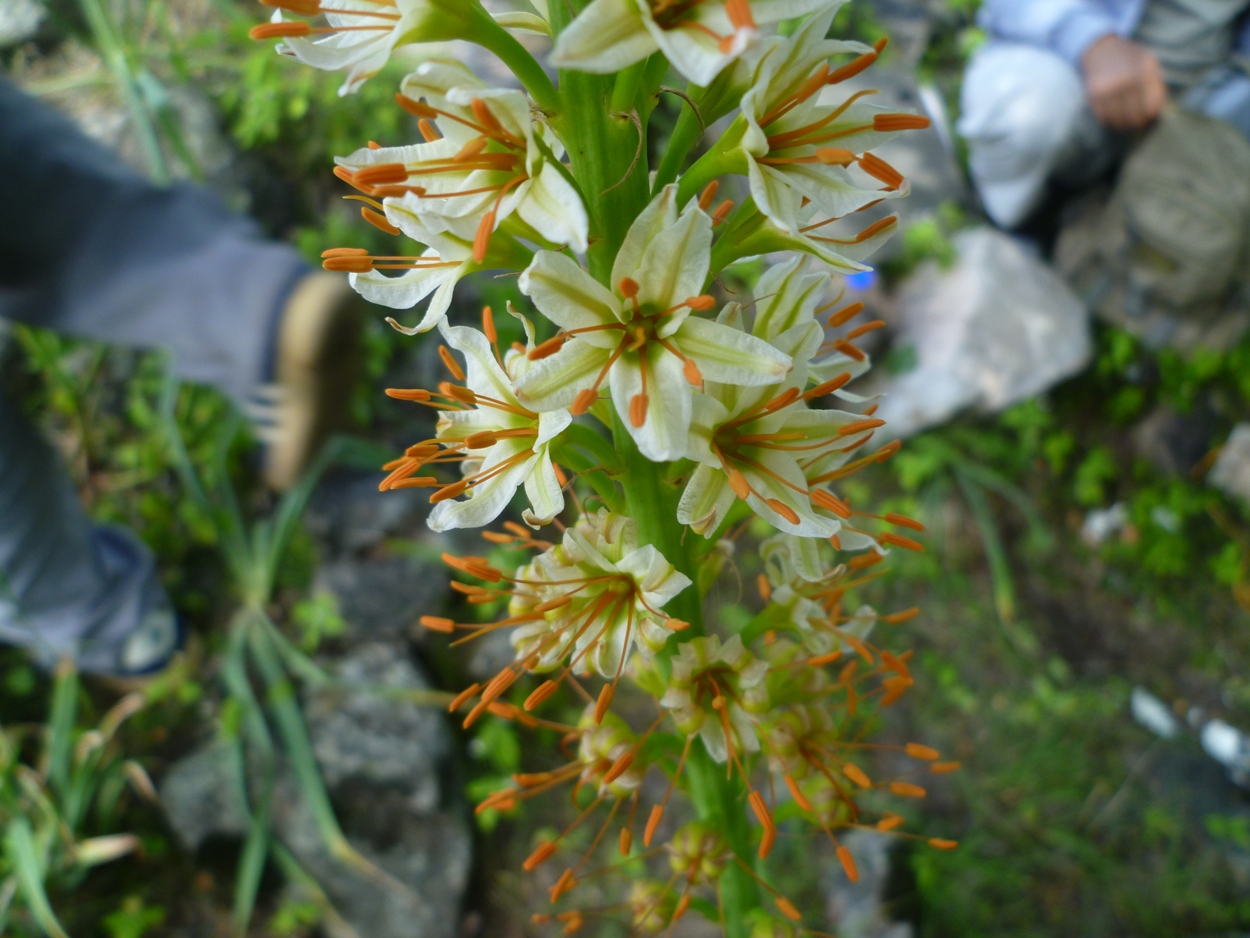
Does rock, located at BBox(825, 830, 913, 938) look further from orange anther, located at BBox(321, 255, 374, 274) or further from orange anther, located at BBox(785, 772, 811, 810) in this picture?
orange anther, located at BBox(321, 255, 374, 274)

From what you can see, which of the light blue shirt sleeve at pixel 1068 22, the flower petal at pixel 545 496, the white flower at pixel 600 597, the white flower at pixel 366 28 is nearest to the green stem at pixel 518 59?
the white flower at pixel 366 28

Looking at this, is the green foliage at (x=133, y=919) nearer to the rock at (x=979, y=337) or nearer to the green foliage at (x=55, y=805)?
the green foliage at (x=55, y=805)

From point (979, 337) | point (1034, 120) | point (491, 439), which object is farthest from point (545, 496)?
point (1034, 120)

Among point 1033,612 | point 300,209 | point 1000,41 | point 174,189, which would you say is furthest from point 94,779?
point 1000,41

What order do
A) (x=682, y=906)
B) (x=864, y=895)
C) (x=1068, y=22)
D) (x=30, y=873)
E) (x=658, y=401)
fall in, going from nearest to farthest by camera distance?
1. (x=658, y=401)
2. (x=682, y=906)
3. (x=30, y=873)
4. (x=864, y=895)
5. (x=1068, y=22)

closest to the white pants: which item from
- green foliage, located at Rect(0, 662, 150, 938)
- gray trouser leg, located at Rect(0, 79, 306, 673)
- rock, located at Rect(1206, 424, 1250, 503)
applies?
rock, located at Rect(1206, 424, 1250, 503)

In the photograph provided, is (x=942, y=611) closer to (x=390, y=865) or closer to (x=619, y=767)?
(x=390, y=865)
